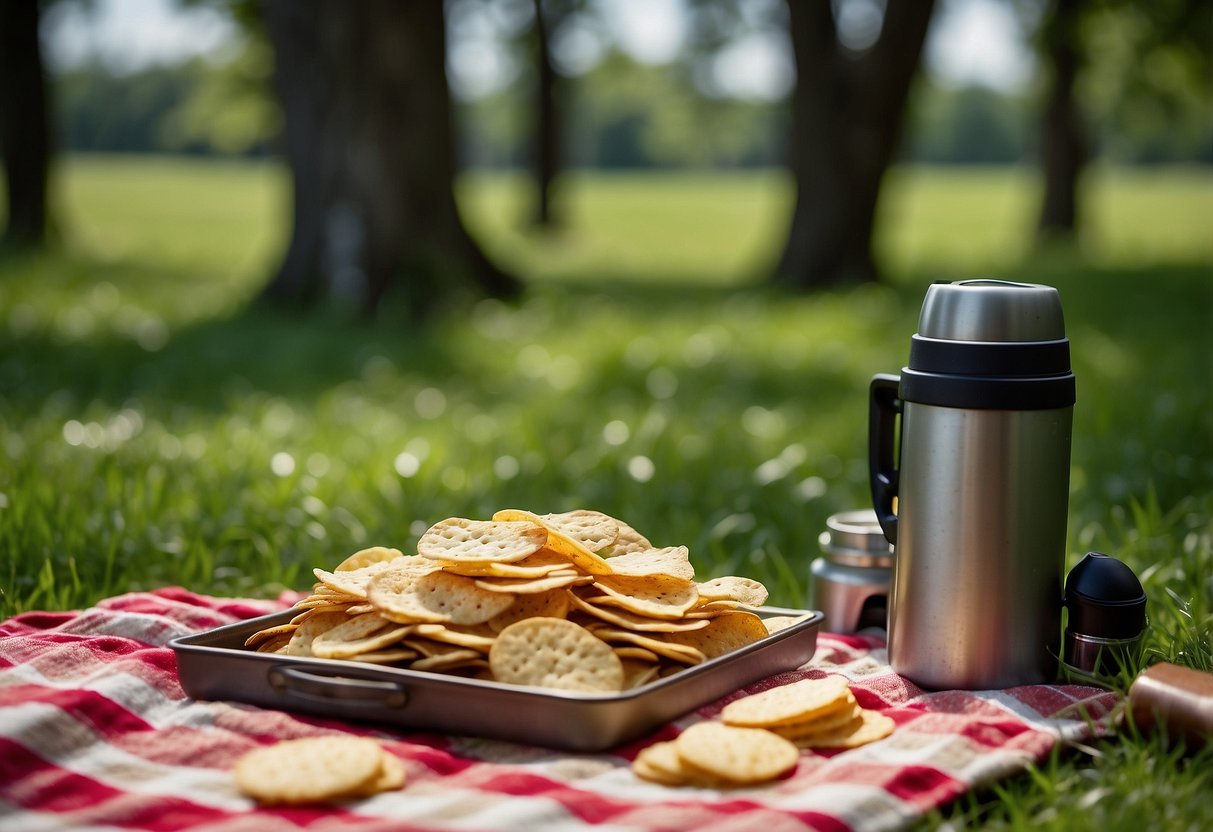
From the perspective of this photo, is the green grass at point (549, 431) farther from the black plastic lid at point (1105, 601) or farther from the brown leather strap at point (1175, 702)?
the black plastic lid at point (1105, 601)

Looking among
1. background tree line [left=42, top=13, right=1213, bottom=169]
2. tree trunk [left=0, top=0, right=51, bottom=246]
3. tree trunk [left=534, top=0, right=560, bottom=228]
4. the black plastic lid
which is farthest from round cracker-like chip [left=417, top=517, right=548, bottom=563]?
tree trunk [left=534, top=0, right=560, bottom=228]

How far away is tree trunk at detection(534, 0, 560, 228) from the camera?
2269cm

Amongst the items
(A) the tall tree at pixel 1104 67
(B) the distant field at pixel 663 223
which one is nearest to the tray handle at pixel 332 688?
(B) the distant field at pixel 663 223

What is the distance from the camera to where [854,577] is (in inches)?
123

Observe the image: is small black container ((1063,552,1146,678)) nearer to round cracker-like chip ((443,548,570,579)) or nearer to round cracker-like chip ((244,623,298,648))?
round cracker-like chip ((443,548,570,579))

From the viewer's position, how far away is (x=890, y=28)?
33.9 feet

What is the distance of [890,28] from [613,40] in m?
21.4

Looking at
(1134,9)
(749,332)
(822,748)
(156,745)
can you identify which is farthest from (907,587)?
(1134,9)

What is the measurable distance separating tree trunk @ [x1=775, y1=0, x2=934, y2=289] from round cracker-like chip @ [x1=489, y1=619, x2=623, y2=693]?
8.99 m

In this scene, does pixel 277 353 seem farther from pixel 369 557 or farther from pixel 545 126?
pixel 545 126

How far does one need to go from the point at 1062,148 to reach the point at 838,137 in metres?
9.22

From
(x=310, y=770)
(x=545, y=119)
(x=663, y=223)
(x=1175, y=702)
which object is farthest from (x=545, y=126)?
(x=310, y=770)

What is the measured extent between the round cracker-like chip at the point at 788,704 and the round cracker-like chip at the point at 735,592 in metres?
0.24

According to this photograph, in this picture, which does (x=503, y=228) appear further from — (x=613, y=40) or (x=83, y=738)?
(x=83, y=738)
